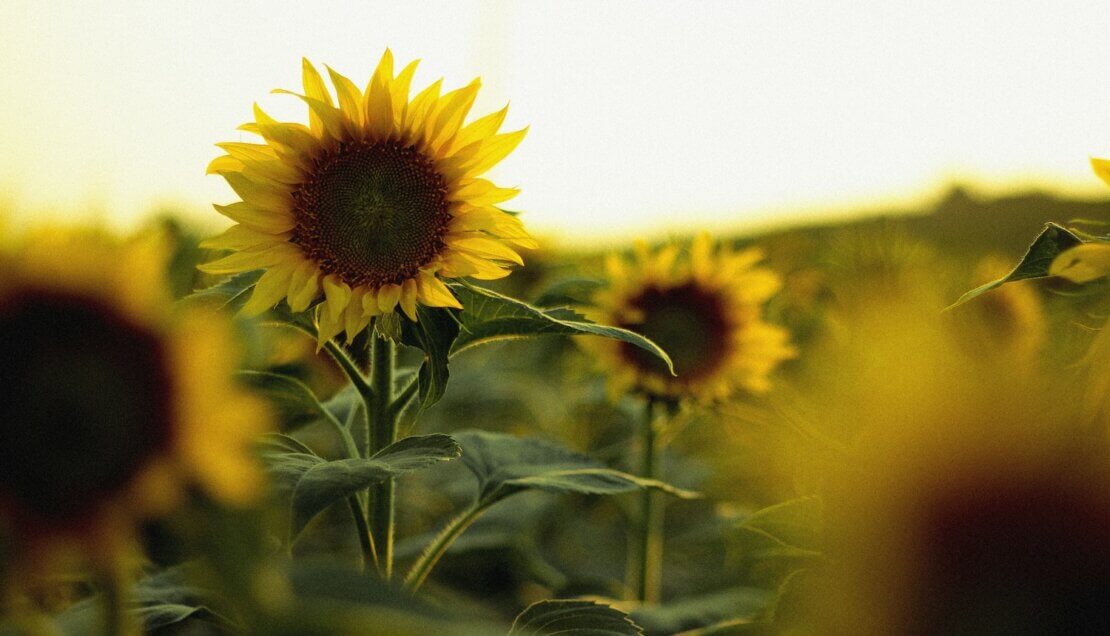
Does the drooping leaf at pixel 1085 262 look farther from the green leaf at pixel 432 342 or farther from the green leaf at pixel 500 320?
the green leaf at pixel 432 342

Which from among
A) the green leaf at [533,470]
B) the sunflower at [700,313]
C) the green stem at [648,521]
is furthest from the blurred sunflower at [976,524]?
the sunflower at [700,313]

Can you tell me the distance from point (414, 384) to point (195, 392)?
60cm

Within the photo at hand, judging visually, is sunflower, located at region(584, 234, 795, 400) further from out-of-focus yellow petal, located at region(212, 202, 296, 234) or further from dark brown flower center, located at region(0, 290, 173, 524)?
dark brown flower center, located at region(0, 290, 173, 524)

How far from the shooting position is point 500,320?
3.47 ft

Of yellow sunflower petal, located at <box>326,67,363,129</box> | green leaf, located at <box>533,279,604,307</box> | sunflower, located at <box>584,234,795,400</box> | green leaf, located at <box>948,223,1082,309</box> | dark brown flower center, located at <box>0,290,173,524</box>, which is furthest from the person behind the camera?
sunflower, located at <box>584,234,795,400</box>

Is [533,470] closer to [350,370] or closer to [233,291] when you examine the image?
[350,370]

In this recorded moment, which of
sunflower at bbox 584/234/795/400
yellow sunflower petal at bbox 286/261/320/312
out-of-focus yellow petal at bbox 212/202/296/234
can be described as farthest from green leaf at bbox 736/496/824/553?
sunflower at bbox 584/234/795/400

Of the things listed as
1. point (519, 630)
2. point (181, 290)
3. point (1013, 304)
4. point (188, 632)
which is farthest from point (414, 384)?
point (1013, 304)

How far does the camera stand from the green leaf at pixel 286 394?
107 centimetres

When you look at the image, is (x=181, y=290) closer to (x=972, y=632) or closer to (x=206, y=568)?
(x=206, y=568)

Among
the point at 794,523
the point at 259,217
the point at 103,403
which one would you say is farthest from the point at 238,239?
the point at 794,523

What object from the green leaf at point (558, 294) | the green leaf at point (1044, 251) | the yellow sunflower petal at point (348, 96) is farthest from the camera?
the green leaf at point (558, 294)

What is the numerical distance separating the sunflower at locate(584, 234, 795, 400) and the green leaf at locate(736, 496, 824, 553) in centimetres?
89

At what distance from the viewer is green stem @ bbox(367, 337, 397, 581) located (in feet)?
3.60
